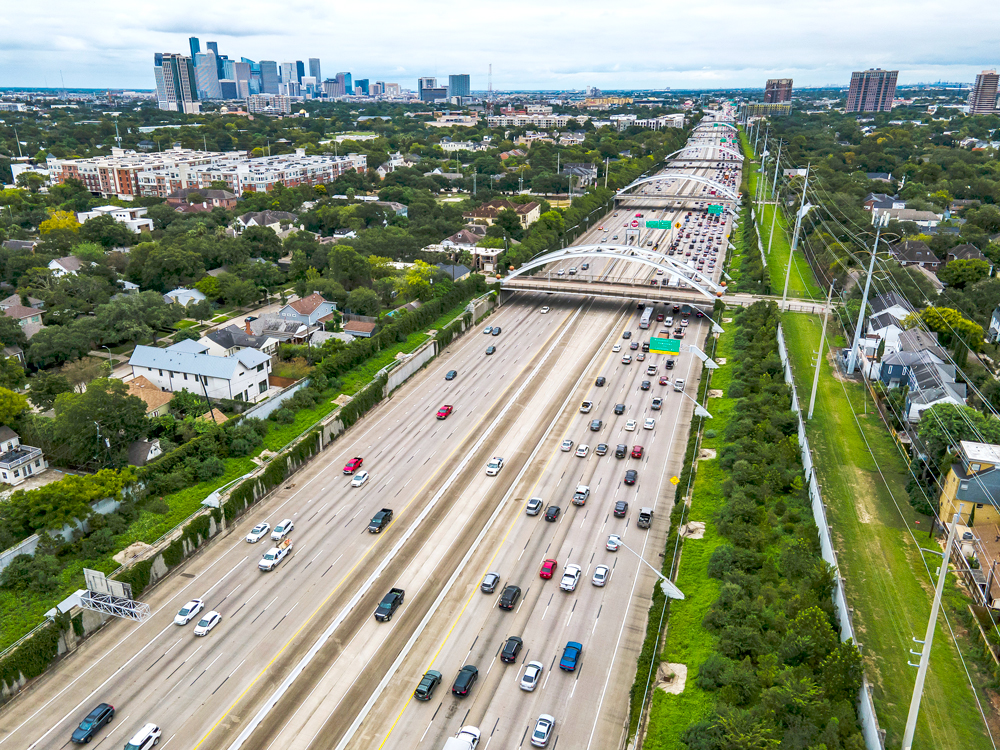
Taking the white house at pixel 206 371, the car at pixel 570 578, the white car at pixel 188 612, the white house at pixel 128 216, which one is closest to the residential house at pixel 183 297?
the white house at pixel 206 371

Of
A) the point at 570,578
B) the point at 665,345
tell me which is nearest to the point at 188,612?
the point at 570,578

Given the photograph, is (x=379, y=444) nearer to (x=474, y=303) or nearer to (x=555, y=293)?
(x=474, y=303)

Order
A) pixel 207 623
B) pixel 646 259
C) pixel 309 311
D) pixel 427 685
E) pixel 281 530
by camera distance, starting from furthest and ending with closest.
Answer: pixel 646 259, pixel 309 311, pixel 281 530, pixel 207 623, pixel 427 685

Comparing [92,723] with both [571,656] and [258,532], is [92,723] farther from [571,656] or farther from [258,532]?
[571,656]

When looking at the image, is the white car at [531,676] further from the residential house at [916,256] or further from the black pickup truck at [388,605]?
the residential house at [916,256]

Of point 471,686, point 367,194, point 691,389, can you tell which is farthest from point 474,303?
point 367,194
